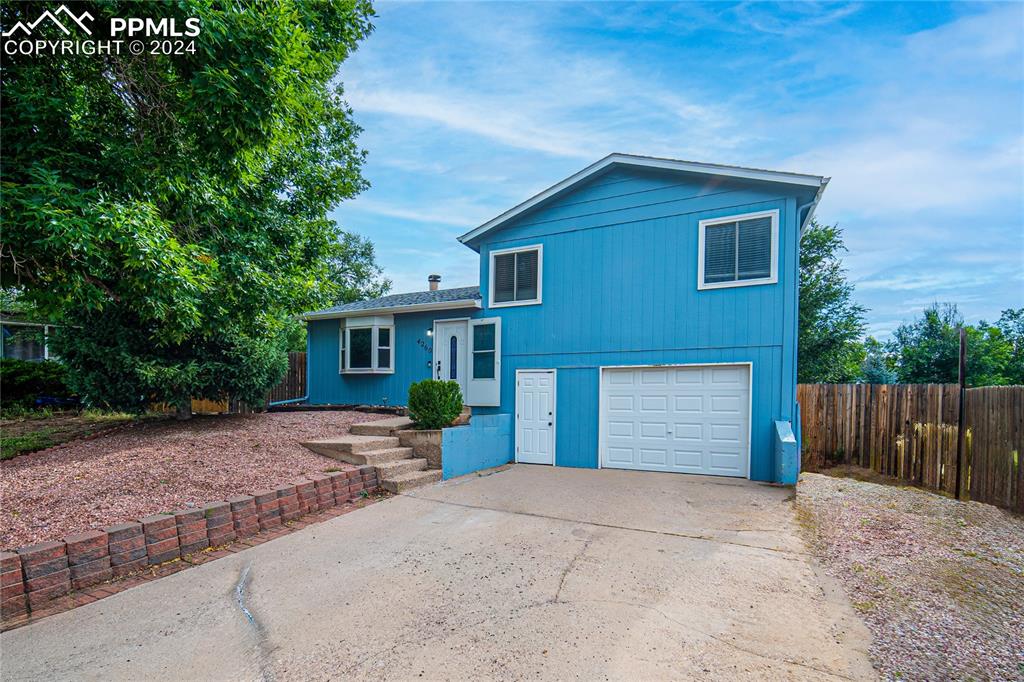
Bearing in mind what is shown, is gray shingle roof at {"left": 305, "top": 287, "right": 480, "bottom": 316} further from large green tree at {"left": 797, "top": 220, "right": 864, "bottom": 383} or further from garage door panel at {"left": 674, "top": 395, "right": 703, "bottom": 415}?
large green tree at {"left": 797, "top": 220, "right": 864, "bottom": 383}

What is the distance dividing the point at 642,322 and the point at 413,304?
582 cm

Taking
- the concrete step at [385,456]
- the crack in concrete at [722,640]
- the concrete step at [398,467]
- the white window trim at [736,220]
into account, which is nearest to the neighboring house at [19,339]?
the concrete step at [385,456]

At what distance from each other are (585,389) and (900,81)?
26.6 feet

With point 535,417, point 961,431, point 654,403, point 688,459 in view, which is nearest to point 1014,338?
point 961,431

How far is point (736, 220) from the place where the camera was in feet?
27.3

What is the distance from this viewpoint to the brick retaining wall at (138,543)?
346 cm

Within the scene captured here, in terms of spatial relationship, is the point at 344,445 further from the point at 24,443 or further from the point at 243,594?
the point at 24,443

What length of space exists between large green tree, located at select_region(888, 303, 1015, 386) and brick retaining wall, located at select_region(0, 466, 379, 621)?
15.8 meters

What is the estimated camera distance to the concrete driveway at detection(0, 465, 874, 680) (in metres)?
2.78

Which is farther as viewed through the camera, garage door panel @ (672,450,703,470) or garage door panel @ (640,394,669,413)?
garage door panel @ (640,394,669,413)

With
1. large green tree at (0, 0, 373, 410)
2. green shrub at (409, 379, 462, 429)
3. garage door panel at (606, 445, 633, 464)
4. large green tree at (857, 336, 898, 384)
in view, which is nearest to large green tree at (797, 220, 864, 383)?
large green tree at (857, 336, 898, 384)

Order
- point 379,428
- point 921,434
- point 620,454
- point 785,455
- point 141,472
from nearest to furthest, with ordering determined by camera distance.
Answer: point 141,472 → point 785,455 → point 921,434 → point 379,428 → point 620,454

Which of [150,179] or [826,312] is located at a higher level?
[150,179]

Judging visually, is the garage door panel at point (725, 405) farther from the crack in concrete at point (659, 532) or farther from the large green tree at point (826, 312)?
the large green tree at point (826, 312)
